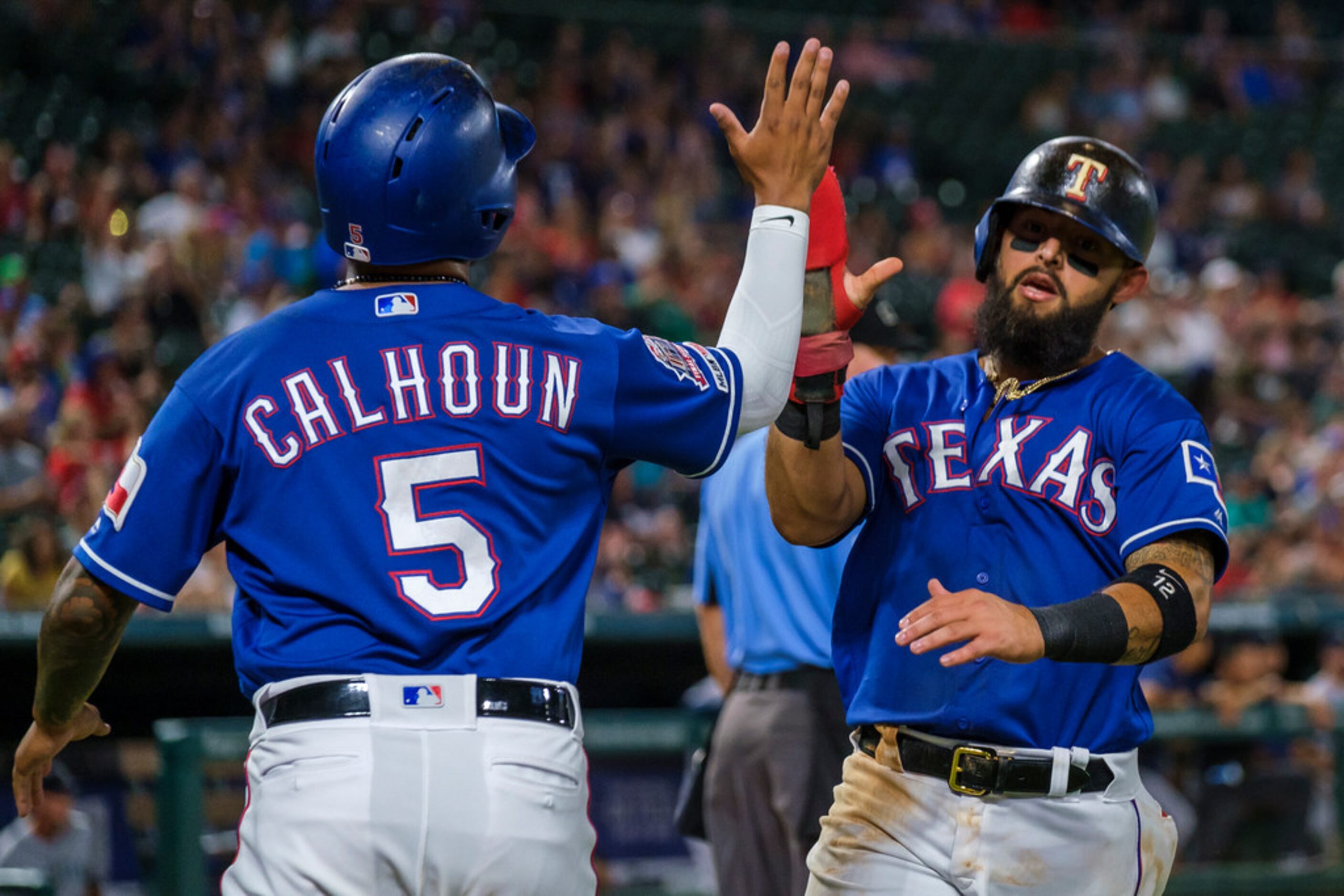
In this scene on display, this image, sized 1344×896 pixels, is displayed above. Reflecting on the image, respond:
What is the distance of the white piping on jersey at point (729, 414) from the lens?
2594mm

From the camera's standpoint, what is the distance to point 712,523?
15.3ft

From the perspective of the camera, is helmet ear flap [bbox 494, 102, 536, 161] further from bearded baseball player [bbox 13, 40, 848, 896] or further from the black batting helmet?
the black batting helmet

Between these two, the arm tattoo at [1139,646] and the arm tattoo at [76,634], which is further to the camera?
the arm tattoo at [1139,646]

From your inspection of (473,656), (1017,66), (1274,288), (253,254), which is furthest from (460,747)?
(1017,66)

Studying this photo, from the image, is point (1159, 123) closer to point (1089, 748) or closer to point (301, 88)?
point (301, 88)

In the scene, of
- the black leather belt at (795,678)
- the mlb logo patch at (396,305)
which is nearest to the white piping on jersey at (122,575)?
the mlb logo patch at (396,305)

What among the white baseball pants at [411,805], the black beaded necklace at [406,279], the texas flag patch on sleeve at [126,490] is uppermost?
the black beaded necklace at [406,279]

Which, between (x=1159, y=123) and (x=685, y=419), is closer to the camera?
(x=685, y=419)

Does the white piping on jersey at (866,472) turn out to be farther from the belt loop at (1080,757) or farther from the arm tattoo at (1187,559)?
the belt loop at (1080,757)

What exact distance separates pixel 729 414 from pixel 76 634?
3.47ft

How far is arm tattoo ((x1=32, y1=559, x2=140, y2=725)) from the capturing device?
95.9 inches

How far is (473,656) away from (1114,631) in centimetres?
106

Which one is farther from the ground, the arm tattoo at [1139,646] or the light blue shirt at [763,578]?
the arm tattoo at [1139,646]

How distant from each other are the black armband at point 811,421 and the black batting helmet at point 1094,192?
0.60 metres
